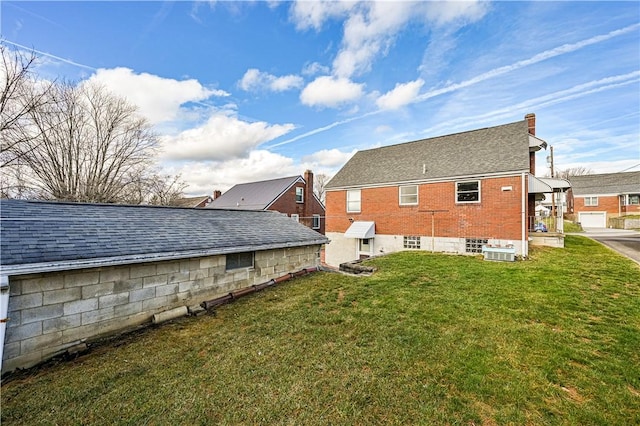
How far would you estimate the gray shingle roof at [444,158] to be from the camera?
41.9 ft

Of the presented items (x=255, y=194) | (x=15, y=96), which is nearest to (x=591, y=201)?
(x=255, y=194)

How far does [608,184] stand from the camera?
31844 millimetres

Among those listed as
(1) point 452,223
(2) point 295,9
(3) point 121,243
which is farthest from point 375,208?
(3) point 121,243

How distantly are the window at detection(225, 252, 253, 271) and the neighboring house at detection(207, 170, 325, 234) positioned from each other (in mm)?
16994

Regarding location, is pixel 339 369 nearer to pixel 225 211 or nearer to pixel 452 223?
pixel 225 211

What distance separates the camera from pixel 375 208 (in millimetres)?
16578

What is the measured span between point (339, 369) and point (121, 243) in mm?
5175

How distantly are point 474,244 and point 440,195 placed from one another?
3172mm

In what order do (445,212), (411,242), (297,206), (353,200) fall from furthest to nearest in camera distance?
(297,206)
(353,200)
(411,242)
(445,212)

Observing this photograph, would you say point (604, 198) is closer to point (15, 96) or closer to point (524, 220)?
point (524, 220)

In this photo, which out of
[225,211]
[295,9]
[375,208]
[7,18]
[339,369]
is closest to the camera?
[339,369]

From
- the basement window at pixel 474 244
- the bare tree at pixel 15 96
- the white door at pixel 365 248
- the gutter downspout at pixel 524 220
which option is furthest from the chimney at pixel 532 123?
the bare tree at pixel 15 96

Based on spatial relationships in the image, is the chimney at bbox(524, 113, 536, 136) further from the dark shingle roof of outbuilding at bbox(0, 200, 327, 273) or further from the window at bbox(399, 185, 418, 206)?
the dark shingle roof of outbuilding at bbox(0, 200, 327, 273)

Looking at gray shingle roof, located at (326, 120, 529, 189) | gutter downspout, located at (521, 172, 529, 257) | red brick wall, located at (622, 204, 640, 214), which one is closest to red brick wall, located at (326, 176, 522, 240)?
gutter downspout, located at (521, 172, 529, 257)
